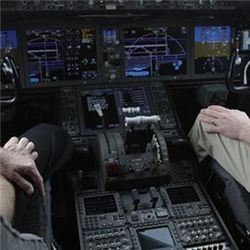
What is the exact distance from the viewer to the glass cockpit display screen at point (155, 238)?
2023 millimetres

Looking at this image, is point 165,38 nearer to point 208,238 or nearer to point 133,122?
point 133,122

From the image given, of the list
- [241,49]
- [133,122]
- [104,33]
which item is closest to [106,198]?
[133,122]

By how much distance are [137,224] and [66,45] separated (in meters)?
1.20

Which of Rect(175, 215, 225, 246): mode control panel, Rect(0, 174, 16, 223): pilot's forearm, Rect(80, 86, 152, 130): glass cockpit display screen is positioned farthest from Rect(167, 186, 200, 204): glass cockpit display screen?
Rect(0, 174, 16, 223): pilot's forearm

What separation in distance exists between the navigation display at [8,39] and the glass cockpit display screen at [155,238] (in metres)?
1.34

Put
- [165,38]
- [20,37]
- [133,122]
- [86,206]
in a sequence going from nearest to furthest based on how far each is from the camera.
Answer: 1. [133,122]
2. [86,206]
3. [20,37]
4. [165,38]

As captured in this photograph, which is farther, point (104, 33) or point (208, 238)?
point (104, 33)

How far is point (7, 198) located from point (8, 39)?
1.74 metres

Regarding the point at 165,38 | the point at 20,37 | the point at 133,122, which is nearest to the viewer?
the point at 133,122

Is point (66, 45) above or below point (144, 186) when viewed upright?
above

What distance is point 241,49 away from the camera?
288cm

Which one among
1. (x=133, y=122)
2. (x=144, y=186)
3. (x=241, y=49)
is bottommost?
(x=144, y=186)

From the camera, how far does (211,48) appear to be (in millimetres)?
2920

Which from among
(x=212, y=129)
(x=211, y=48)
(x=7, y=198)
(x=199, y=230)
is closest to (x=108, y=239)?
(x=199, y=230)
